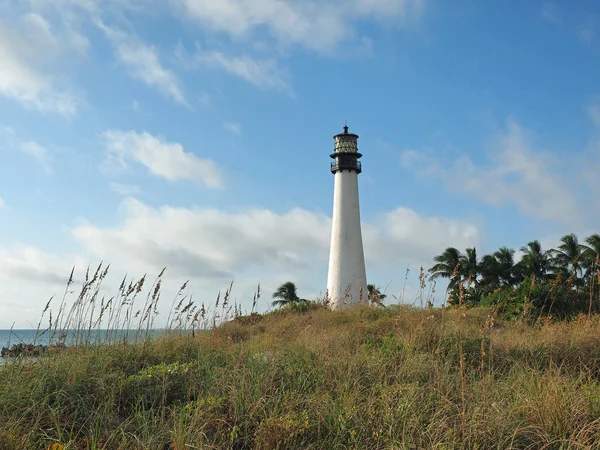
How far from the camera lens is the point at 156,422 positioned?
179 inches

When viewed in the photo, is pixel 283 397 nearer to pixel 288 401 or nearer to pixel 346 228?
pixel 288 401

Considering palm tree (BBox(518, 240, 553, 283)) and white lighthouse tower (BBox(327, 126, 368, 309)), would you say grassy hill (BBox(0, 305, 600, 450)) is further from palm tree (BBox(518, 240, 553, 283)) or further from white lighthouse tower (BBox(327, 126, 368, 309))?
palm tree (BBox(518, 240, 553, 283))

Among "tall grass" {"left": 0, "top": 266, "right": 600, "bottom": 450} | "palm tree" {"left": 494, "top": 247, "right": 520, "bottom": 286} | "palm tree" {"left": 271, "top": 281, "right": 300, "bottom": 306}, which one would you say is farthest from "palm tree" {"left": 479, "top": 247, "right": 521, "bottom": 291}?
"tall grass" {"left": 0, "top": 266, "right": 600, "bottom": 450}

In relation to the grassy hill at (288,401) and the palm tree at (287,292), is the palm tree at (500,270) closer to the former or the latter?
the palm tree at (287,292)

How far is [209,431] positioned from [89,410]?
1292 mm

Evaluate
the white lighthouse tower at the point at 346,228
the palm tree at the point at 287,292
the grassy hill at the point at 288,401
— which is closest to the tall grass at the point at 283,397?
the grassy hill at the point at 288,401

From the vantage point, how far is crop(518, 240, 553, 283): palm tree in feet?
129

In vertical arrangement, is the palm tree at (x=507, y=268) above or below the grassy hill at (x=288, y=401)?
above

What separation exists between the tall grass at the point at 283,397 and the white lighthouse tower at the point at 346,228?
56.8ft

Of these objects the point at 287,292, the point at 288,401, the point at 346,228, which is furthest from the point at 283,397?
the point at 287,292

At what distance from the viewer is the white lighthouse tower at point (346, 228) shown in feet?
80.7

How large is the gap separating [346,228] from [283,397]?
2029 cm

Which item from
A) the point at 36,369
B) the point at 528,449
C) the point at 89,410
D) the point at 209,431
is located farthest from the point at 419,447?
the point at 36,369

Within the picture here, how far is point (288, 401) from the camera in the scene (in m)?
4.83
